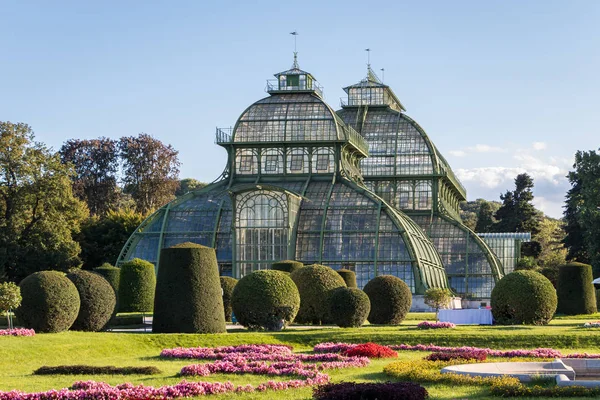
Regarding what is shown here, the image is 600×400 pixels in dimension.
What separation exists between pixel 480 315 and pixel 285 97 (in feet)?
98.8

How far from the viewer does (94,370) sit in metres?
27.5

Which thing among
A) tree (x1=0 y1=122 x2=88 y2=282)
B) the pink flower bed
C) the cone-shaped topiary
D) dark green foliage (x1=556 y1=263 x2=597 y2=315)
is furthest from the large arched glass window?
the pink flower bed

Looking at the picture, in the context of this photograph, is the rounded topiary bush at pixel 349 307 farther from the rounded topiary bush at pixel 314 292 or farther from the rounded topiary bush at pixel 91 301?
the rounded topiary bush at pixel 91 301

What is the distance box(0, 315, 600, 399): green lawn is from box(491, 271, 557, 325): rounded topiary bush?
113 cm

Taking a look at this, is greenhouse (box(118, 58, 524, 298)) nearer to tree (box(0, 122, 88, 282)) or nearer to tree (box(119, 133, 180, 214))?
tree (box(0, 122, 88, 282))

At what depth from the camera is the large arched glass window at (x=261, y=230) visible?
69.0 meters

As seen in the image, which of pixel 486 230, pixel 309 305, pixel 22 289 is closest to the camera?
pixel 22 289

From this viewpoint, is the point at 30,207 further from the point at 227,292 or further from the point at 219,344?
the point at 219,344

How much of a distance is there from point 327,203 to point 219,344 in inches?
1405

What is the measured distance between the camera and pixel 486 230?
116 metres

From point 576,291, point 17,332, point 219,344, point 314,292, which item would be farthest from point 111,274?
point 576,291

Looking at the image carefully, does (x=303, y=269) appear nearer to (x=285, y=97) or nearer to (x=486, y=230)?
(x=285, y=97)

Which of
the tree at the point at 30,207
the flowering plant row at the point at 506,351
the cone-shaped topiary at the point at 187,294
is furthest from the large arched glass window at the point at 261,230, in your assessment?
the flowering plant row at the point at 506,351

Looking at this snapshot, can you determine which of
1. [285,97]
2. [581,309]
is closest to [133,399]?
[581,309]
